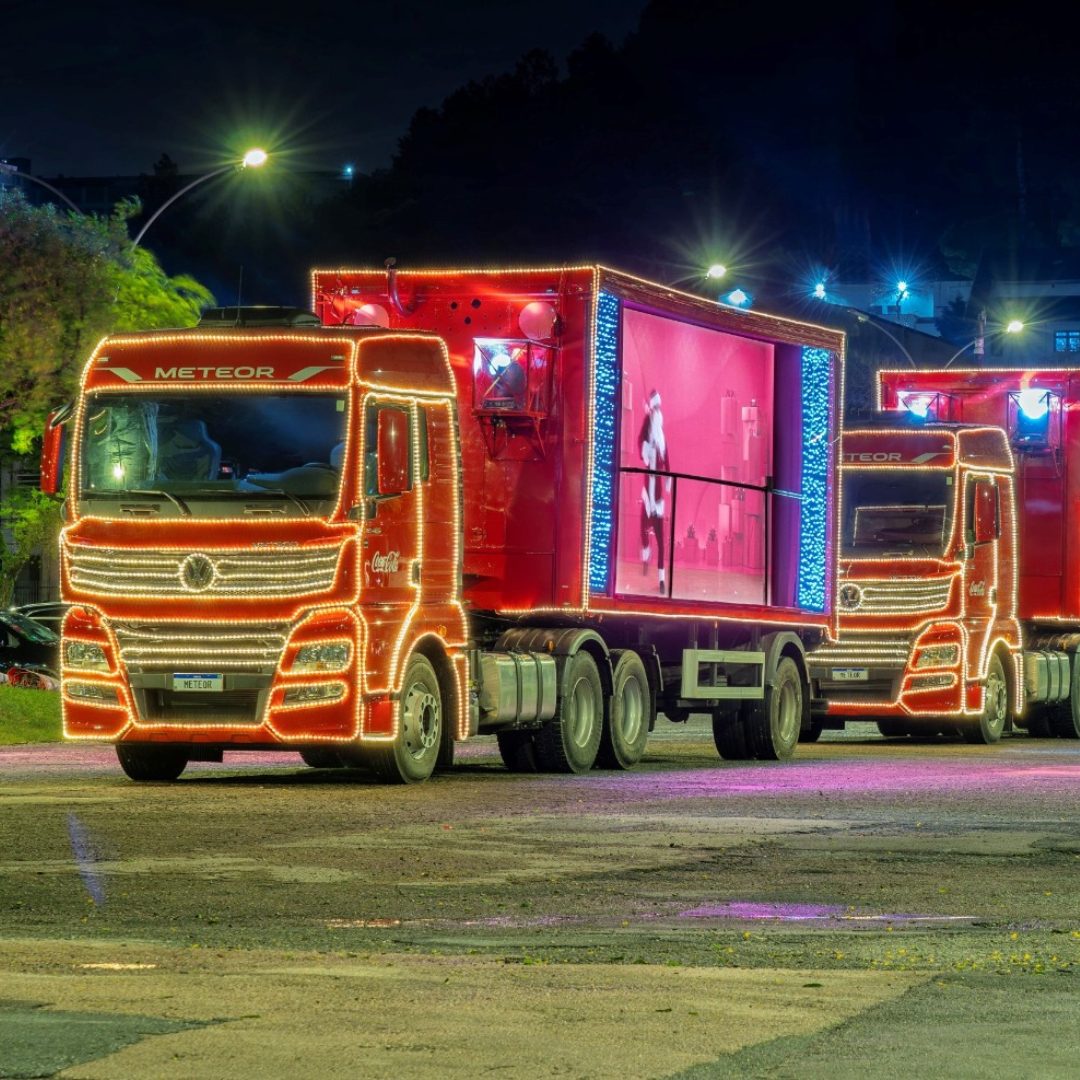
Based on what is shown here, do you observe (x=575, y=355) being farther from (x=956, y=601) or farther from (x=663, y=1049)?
(x=663, y=1049)

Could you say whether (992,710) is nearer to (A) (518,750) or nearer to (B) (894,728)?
(B) (894,728)

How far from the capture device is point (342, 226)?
89.4 m

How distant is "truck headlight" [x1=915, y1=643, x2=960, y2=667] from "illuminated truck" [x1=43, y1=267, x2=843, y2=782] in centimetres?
359

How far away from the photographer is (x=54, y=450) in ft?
67.8

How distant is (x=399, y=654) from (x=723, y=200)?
9620cm

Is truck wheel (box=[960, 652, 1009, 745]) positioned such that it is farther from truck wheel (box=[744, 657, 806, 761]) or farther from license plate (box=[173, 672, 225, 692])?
license plate (box=[173, 672, 225, 692])

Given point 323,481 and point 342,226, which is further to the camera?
point 342,226

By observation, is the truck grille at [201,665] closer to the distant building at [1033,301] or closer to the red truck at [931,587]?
the red truck at [931,587]

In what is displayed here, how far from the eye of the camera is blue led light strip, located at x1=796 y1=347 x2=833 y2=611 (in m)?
27.5

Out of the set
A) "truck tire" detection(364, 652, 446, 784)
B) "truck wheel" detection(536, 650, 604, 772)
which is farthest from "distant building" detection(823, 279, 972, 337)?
"truck tire" detection(364, 652, 446, 784)

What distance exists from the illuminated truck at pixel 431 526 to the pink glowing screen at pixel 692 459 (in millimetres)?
35

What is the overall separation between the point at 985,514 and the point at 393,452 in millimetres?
11721

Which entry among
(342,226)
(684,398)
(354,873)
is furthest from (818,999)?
(342,226)

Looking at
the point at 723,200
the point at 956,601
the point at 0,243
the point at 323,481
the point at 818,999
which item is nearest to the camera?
the point at 818,999
